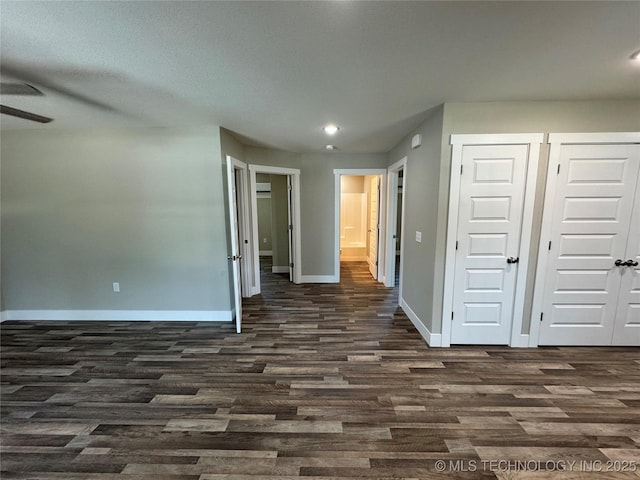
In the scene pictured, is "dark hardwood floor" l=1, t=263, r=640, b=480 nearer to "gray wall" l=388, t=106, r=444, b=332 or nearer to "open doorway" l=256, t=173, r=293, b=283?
"gray wall" l=388, t=106, r=444, b=332

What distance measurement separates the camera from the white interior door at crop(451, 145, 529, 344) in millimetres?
2471

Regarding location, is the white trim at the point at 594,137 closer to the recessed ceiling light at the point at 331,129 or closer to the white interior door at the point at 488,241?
the white interior door at the point at 488,241

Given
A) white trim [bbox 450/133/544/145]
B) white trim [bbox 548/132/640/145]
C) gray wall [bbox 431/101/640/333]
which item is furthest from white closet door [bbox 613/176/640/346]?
white trim [bbox 450/133/544/145]

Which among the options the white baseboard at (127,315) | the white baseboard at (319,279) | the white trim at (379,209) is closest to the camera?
the white baseboard at (127,315)

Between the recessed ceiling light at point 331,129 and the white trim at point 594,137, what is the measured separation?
2131mm

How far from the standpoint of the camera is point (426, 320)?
113 inches

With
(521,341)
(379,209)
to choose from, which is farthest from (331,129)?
(521,341)

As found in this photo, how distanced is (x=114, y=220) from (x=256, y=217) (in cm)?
189

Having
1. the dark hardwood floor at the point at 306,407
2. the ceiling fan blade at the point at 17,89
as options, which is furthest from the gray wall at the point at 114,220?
the ceiling fan blade at the point at 17,89

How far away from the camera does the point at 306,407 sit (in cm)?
191

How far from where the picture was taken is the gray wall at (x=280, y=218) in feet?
17.9

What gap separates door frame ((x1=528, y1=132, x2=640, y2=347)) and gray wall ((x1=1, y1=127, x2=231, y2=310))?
3490mm

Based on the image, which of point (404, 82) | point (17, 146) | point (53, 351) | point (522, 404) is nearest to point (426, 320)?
point (522, 404)

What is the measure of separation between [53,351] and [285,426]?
8.93 feet
